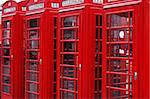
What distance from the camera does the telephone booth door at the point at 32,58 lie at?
19.6 feet

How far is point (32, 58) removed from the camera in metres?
6.20

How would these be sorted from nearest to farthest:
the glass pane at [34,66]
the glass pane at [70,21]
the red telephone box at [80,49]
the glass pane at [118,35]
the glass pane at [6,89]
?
1. the glass pane at [118,35]
2. the red telephone box at [80,49]
3. the glass pane at [70,21]
4. the glass pane at [34,66]
5. the glass pane at [6,89]

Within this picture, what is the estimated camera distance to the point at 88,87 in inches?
193

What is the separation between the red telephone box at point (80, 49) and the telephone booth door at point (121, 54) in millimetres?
453

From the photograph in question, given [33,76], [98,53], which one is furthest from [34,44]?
[98,53]

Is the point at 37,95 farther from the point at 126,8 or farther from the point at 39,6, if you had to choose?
the point at 126,8

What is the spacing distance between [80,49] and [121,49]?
818mm

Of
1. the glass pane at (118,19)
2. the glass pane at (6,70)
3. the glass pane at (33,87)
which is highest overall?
the glass pane at (118,19)

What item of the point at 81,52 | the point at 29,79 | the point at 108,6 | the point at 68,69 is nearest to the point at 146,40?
the point at 108,6

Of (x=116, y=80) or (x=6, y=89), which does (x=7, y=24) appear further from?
(x=116, y=80)

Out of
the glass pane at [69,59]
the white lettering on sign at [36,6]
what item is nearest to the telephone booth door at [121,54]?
the glass pane at [69,59]

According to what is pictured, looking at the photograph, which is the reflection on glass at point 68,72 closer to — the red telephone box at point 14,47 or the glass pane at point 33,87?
Result: the glass pane at point 33,87

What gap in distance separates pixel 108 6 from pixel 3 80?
147 inches

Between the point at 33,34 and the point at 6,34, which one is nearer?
the point at 33,34
